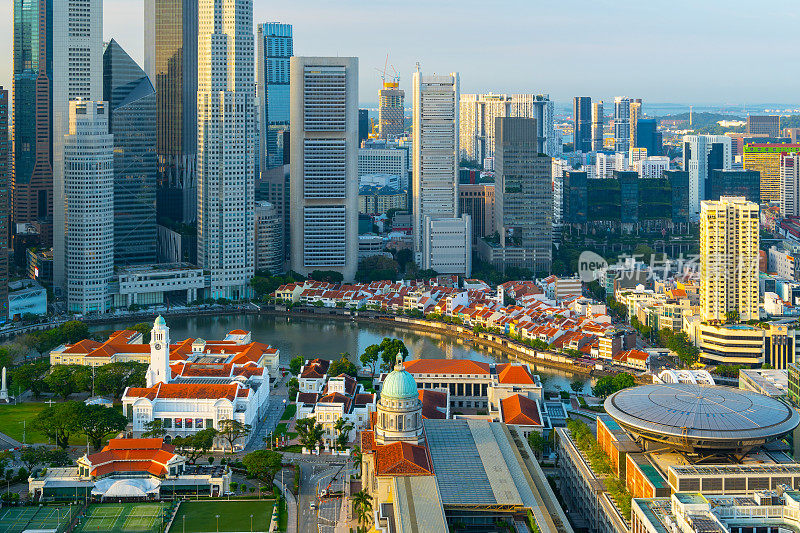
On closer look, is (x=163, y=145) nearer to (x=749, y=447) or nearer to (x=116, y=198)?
(x=116, y=198)

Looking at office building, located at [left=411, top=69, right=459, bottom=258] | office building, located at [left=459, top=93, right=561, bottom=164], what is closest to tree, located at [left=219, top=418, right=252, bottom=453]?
office building, located at [left=411, top=69, right=459, bottom=258]

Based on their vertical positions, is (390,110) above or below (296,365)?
above

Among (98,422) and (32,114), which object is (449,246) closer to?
(32,114)

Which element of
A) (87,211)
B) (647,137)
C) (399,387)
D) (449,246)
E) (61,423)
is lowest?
(61,423)

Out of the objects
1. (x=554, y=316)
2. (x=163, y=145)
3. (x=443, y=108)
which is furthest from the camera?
(x=163, y=145)

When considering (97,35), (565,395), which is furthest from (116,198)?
(565,395)

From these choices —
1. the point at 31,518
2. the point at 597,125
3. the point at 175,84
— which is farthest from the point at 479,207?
the point at 597,125
